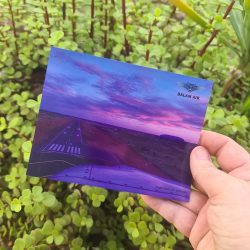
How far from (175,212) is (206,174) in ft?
0.67

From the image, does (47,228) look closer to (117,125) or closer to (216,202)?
(117,125)

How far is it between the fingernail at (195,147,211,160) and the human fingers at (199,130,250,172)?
0.24 ft

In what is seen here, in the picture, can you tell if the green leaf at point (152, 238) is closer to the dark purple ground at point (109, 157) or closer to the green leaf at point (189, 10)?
the dark purple ground at point (109, 157)

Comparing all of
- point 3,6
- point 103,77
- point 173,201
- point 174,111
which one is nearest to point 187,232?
point 173,201

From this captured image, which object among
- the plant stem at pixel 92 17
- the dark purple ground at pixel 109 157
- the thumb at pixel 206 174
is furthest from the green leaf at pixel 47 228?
the plant stem at pixel 92 17

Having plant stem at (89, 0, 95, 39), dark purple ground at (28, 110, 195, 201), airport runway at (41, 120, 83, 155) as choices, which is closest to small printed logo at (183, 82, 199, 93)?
dark purple ground at (28, 110, 195, 201)

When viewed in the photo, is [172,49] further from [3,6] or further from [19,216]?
Answer: [19,216]

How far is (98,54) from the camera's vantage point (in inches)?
56.2

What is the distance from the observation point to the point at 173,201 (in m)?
1.20

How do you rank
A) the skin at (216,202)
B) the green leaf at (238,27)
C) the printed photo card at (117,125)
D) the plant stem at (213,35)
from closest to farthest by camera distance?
the skin at (216,202) < the printed photo card at (117,125) < the plant stem at (213,35) < the green leaf at (238,27)

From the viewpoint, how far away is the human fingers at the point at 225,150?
119 cm

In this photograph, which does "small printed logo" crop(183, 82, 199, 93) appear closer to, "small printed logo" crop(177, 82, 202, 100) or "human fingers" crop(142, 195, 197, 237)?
"small printed logo" crop(177, 82, 202, 100)

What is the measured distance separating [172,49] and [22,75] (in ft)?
2.07

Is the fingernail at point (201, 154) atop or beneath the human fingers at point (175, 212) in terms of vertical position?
atop
